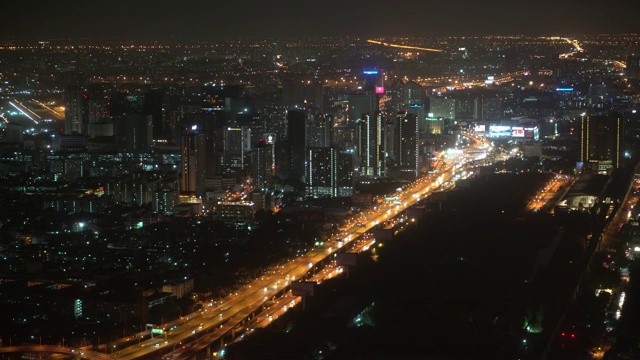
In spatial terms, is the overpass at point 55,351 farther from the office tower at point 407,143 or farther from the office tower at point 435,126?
the office tower at point 435,126

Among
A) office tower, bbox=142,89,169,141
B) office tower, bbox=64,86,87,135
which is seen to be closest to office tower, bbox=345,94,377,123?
office tower, bbox=142,89,169,141

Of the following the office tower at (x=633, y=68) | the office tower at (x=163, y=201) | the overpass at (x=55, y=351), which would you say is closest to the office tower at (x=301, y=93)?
the office tower at (x=163, y=201)

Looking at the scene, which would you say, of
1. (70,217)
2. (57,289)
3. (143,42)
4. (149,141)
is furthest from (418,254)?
(143,42)

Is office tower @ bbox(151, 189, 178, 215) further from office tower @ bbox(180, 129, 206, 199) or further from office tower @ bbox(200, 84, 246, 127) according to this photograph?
office tower @ bbox(200, 84, 246, 127)

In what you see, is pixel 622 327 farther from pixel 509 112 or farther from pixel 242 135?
pixel 509 112

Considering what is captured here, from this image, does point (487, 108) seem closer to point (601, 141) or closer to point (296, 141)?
point (601, 141)

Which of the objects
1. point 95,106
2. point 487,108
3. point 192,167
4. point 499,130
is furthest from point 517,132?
point 95,106
